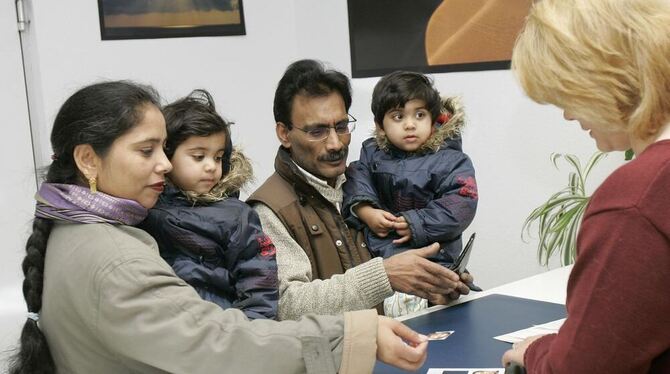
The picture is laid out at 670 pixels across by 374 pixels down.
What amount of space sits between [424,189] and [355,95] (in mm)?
1962

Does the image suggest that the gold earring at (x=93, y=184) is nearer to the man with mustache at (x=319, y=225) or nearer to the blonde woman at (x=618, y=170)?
the man with mustache at (x=319, y=225)

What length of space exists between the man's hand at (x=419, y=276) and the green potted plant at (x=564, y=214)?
120 centimetres

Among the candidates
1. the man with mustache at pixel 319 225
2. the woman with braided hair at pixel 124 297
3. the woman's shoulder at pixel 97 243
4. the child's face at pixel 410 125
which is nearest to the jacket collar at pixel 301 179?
the man with mustache at pixel 319 225

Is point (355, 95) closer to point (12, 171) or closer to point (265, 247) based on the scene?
point (12, 171)

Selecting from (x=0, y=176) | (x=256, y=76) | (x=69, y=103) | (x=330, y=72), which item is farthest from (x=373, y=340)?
(x=256, y=76)

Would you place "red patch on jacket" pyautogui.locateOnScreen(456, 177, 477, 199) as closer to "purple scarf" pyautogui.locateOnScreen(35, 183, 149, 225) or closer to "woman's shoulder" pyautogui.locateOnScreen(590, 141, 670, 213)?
"purple scarf" pyautogui.locateOnScreen(35, 183, 149, 225)

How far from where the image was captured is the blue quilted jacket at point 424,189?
2.67 metres

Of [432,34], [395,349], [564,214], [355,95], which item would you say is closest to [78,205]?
[395,349]

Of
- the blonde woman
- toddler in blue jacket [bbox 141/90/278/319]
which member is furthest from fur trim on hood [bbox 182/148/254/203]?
the blonde woman

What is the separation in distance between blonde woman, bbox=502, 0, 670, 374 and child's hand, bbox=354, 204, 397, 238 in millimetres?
1374

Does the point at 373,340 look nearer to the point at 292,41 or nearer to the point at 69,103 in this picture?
the point at 69,103

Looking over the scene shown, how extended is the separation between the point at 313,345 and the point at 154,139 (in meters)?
0.61

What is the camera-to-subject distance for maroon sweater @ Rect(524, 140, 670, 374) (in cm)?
108

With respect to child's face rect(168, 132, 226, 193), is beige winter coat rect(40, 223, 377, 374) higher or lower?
lower
